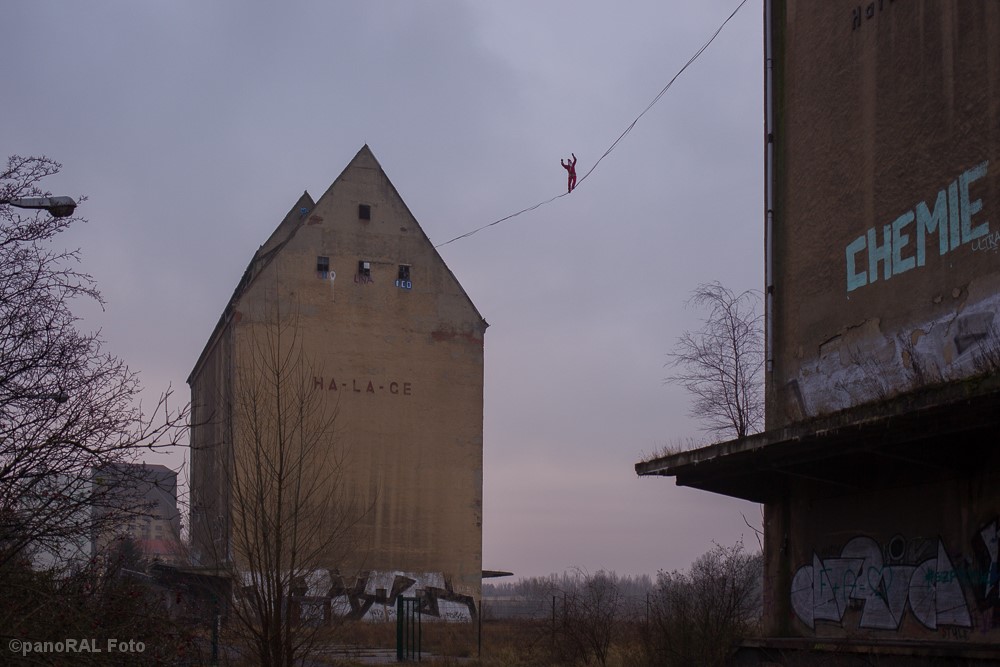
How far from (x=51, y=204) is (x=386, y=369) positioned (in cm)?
3182

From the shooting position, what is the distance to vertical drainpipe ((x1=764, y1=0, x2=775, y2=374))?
1672 centimetres

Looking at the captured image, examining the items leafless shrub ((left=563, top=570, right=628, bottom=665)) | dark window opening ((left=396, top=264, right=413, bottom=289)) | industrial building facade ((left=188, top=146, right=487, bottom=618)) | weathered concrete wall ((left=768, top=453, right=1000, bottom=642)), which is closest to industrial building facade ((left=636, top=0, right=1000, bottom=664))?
weathered concrete wall ((left=768, top=453, right=1000, bottom=642))

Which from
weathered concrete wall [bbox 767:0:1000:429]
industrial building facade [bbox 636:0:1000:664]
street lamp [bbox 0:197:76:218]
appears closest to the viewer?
street lamp [bbox 0:197:76:218]

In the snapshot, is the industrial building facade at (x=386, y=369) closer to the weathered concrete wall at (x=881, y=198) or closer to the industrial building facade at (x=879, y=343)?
the industrial building facade at (x=879, y=343)

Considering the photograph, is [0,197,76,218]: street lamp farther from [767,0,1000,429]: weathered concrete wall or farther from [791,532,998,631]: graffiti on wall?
[791,532,998,631]: graffiti on wall

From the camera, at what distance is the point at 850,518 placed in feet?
46.3

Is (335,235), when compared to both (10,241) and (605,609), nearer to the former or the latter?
(605,609)

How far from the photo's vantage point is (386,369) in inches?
1633

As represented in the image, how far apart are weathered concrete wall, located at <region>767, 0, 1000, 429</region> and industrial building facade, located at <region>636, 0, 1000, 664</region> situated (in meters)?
0.03

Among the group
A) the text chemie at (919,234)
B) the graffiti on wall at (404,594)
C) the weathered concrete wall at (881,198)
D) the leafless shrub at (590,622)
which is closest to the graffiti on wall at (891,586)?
the weathered concrete wall at (881,198)

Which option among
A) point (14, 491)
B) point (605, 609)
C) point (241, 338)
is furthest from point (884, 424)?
point (241, 338)

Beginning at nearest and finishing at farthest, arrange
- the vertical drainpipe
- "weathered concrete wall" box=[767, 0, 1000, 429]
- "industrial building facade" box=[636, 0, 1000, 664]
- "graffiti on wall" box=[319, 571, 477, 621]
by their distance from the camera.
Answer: "industrial building facade" box=[636, 0, 1000, 664]
"weathered concrete wall" box=[767, 0, 1000, 429]
the vertical drainpipe
"graffiti on wall" box=[319, 571, 477, 621]

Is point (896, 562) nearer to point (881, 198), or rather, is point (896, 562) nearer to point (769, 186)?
point (881, 198)

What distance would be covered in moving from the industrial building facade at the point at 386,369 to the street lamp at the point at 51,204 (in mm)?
28774
